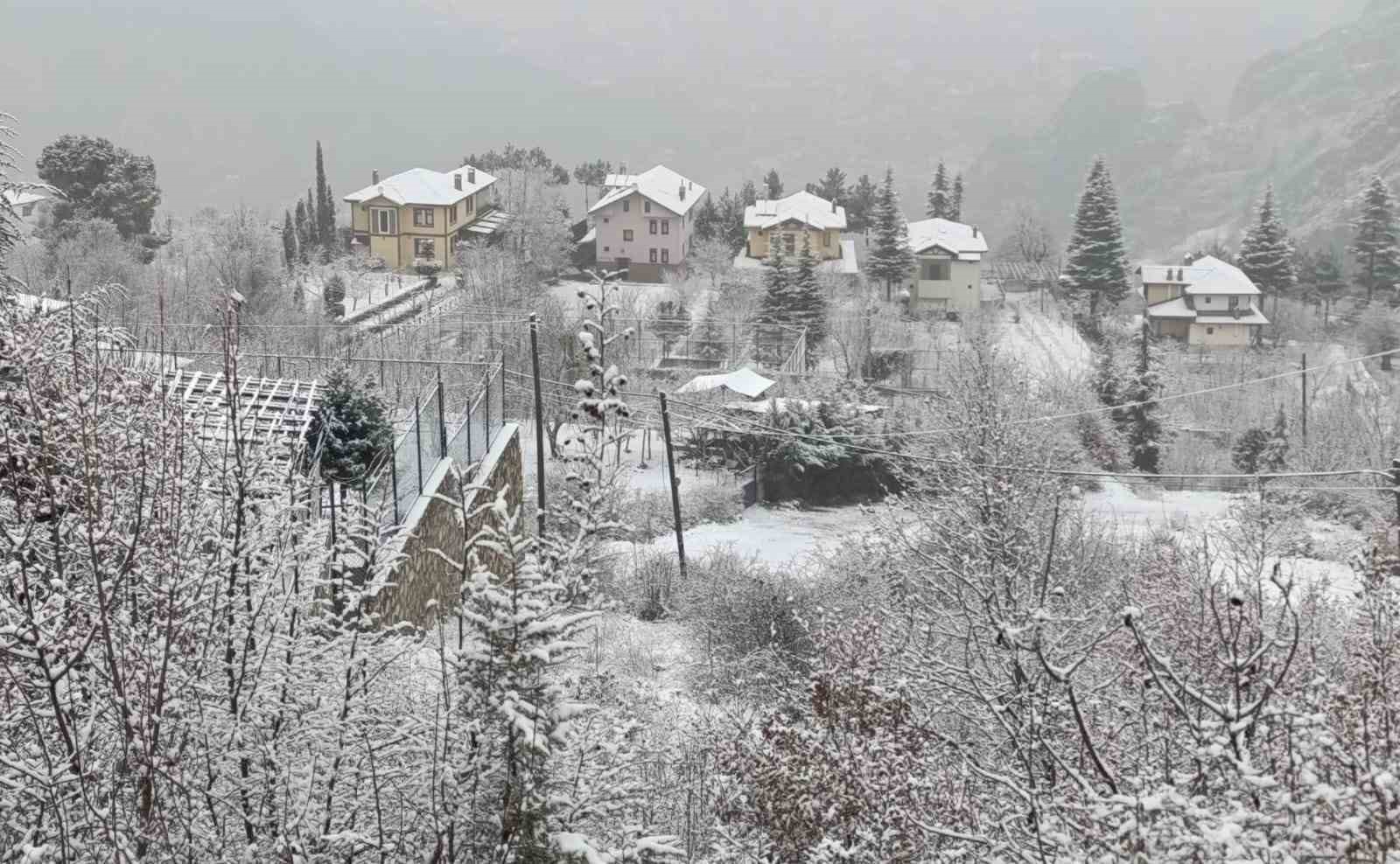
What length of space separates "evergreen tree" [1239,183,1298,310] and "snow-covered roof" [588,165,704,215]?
72.8 ft

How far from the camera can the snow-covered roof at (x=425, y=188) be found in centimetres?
5103

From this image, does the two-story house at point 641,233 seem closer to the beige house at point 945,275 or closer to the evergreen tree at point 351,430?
the beige house at point 945,275

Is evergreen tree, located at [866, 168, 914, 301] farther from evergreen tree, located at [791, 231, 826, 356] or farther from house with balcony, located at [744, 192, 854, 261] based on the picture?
evergreen tree, located at [791, 231, 826, 356]

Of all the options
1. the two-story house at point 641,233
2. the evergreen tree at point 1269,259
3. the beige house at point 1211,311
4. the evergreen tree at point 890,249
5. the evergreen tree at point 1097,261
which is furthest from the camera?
the evergreen tree at point 1269,259

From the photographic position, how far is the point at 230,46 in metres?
126

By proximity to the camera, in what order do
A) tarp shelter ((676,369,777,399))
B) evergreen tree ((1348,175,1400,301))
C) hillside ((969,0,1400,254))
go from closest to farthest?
tarp shelter ((676,369,777,399))
evergreen tree ((1348,175,1400,301))
hillside ((969,0,1400,254))

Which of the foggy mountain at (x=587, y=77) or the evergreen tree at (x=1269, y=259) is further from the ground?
the foggy mountain at (x=587, y=77)

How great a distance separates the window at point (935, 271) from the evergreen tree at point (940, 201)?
9834 mm

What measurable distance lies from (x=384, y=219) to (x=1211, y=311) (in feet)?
102

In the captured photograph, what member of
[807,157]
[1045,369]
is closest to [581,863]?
[1045,369]

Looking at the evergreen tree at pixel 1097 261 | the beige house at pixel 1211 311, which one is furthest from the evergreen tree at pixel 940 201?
the beige house at pixel 1211 311

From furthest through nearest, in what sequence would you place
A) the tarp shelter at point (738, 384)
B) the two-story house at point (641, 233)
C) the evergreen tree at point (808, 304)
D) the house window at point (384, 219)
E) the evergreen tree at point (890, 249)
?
the two-story house at point (641, 233) → the house window at point (384, 219) → the evergreen tree at point (890, 249) → the evergreen tree at point (808, 304) → the tarp shelter at point (738, 384)

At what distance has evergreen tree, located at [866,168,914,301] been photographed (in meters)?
49.8

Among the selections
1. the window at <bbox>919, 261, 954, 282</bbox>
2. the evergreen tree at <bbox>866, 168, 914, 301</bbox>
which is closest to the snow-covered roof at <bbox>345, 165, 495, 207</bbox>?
the evergreen tree at <bbox>866, 168, 914, 301</bbox>
